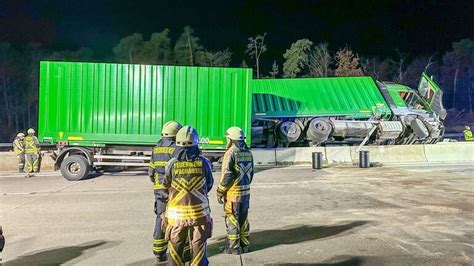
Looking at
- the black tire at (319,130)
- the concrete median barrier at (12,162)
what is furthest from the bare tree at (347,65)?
the concrete median barrier at (12,162)

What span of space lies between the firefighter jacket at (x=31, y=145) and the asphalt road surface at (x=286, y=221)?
1516mm

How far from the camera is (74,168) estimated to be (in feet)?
42.2

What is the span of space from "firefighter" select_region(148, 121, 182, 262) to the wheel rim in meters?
8.34

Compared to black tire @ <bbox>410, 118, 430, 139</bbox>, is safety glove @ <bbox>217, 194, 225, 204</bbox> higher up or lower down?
lower down

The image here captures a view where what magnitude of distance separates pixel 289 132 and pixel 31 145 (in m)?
9.63

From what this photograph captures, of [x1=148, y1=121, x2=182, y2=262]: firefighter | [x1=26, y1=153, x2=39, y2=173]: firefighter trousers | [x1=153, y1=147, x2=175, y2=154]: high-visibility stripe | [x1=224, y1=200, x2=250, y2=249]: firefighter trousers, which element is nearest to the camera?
[x1=148, y1=121, x2=182, y2=262]: firefighter

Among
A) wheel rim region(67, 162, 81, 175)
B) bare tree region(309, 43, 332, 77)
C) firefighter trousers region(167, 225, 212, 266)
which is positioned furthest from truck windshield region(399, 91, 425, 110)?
bare tree region(309, 43, 332, 77)

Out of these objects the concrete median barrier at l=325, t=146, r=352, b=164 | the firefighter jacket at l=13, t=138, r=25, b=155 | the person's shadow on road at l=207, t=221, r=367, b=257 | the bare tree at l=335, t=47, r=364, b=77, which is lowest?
the person's shadow on road at l=207, t=221, r=367, b=257

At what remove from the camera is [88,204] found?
9.24m

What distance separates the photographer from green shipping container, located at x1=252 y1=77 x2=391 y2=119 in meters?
17.7

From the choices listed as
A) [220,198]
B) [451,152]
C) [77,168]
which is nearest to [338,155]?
[451,152]

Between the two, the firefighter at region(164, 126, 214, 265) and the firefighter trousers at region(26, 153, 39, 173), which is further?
the firefighter trousers at region(26, 153, 39, 173)

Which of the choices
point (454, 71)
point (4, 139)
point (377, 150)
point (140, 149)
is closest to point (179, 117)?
point (140, 149)

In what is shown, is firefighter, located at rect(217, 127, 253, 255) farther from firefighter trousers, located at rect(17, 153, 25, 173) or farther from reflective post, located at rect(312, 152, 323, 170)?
firefighter trousers, located at rect(17, 153, 25, 173)
